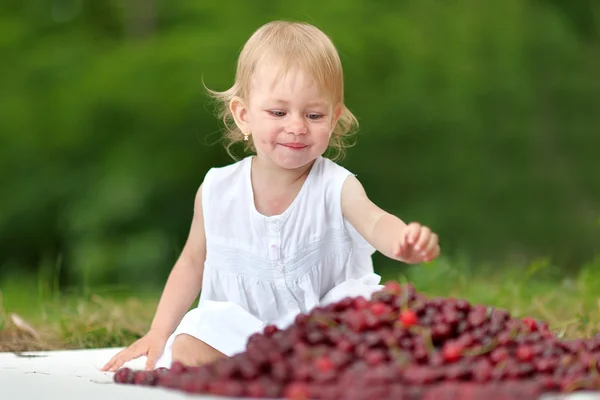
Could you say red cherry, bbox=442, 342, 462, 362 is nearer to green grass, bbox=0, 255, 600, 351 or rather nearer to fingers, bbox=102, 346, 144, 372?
fingers, bbox=102, 346, 144, 372

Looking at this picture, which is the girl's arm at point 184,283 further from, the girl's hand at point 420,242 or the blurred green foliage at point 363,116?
the blurred green foliage at point 363,116

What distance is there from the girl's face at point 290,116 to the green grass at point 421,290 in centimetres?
98

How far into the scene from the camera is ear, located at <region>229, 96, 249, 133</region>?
2182mm

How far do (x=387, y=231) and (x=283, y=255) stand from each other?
0.39 metres

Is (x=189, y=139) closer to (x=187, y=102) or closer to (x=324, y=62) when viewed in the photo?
(x=187, y=102)

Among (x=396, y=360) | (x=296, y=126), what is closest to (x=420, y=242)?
(x=396, y=360)

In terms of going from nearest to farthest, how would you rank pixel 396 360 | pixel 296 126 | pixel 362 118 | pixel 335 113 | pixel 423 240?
1. pixel 396 360
2. pixel 423 240
3. pixel 296 126
4. pixel 335 113
5. pixel 362 118

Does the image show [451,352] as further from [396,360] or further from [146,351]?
[146,351]

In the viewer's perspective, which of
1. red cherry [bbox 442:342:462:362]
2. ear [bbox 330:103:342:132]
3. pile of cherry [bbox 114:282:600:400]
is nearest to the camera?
pile of cherry [bbox 114:282:600:400]

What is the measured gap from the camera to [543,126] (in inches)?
215

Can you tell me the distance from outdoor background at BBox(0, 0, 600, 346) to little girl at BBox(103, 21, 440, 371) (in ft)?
7.76

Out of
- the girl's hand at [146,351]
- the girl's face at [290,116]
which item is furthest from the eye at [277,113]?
the girl's hand at [146,351]

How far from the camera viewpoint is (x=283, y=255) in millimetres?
2188

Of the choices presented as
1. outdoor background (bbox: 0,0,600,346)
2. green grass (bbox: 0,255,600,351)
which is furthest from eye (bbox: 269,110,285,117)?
outdoor background (bbox: 0,0,600,346)
